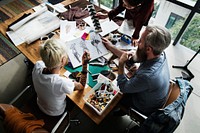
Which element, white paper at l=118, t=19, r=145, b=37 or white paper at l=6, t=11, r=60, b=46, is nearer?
white paper at l=6, t=11, r=60, b=46

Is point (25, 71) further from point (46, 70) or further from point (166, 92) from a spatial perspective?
point (166, 92)

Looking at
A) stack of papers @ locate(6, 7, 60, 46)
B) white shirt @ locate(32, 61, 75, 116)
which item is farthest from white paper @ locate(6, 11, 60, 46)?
white shirt @ locate(32, 61, 75, 116)

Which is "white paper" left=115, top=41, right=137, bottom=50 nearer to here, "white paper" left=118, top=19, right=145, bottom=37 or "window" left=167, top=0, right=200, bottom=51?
"white paper" left=118, top=19, right=145, bottom=37

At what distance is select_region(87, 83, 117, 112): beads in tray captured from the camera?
121 centimetres

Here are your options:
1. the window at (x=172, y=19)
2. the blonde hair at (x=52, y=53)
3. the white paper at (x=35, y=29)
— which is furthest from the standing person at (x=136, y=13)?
the window at (x=172, y=19)

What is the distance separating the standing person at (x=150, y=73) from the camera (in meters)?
1.15

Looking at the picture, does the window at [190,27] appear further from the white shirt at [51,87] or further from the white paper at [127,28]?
the white shirt at [51,87]

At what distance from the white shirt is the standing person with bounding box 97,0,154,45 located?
2.73 ft

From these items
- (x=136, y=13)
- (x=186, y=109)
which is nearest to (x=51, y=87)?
(x=136, y=13)

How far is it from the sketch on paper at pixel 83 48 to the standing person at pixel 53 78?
15 centimetres

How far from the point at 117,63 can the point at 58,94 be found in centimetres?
59

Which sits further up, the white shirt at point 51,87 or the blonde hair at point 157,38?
the blonde hair at point 157,38

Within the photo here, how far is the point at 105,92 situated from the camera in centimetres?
127

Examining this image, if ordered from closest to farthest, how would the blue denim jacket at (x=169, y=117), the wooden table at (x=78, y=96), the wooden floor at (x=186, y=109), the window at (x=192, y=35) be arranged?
the blue denim jacket at (x=169, y=117), the wooden table at (x=78, y=96), the wooden floor at (x=186, y=109), the window at (x=192, y=35)
